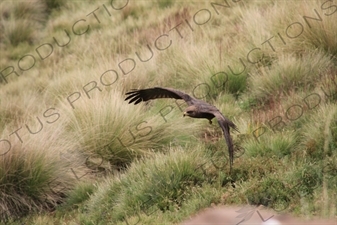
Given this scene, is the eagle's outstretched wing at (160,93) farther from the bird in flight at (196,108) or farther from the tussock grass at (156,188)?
the tussock grass at (156,188)

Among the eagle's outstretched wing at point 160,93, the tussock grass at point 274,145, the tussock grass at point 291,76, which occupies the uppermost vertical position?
the eagle's outstretched wing at point 160,93

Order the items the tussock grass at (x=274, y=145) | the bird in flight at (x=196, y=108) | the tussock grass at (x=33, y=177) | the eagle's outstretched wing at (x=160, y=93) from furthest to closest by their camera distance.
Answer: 1. the tussock grass at (x=33, y=177)
2. the tussock grass at (x=274, y=145)
3. the eagle's outstretched wing at (x=160, y=93)
4. the bird in flight at (x=196, y=108)

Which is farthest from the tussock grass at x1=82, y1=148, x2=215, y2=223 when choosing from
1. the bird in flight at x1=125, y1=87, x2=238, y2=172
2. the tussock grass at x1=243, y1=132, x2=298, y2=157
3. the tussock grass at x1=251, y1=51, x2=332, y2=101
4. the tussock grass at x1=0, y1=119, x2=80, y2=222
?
the tussock grass at x1=251, y1=51, x2=332, y2=101

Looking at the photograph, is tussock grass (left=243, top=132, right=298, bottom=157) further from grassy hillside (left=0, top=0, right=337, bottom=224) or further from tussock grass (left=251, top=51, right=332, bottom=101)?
tussock grass (left=251, top=51, right=332, bottom=101)

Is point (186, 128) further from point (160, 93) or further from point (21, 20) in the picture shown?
point (21, 20)

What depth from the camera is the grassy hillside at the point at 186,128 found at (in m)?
5.16

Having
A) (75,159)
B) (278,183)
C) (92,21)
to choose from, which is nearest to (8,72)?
(92,21)

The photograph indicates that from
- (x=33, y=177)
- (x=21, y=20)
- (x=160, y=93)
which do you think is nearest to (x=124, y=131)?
(x=33, y=177)

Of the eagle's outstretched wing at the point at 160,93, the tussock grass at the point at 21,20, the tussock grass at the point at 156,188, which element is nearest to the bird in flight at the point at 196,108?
the eagle's outstretched wing at the point at 160,93

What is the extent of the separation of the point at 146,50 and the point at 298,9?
252cm

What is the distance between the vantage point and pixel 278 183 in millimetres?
4949

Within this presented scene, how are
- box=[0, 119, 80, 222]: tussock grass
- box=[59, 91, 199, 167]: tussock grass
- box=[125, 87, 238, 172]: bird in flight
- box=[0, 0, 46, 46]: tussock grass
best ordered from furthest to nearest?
box=[0, 0, 46, 46]: tussock grass < box=[59, 91, 199, 167]: tussock grass < box=[0, 119, 80, 222]: tussock grass < box=[125, 87, 238, 172]: bird in flight

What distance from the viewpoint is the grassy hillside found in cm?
516

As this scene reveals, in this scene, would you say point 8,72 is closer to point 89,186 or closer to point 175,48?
point 175,48
